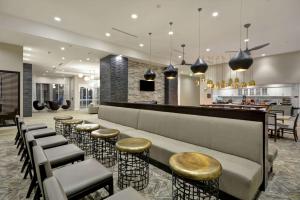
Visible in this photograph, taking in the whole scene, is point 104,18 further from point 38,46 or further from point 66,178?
point 66,178

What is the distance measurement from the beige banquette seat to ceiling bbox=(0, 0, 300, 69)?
315 cm

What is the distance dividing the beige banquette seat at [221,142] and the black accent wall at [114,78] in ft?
14.5

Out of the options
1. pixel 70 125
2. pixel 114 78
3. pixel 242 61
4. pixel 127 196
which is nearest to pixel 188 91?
pixel 114 78

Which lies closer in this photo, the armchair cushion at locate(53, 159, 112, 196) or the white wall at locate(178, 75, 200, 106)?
the armchair cushion at locate(53, 159, 112, 196)

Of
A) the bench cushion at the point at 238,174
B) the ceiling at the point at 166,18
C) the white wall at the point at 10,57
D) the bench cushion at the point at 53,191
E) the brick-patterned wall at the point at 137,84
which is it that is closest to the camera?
the bench cushion at the point at 53,191

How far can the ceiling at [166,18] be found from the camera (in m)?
4.20

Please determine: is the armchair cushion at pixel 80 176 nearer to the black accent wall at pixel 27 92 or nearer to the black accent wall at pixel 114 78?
the black accent wall at pixel 114 78

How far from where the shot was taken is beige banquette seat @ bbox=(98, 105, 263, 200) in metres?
1.76

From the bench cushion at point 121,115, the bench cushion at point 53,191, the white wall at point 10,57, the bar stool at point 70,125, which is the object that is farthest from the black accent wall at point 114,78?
the bench cushion at point 53,191

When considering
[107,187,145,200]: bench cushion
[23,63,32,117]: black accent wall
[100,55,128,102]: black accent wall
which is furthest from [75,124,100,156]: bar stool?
[23,63,32,117]: black accent wall

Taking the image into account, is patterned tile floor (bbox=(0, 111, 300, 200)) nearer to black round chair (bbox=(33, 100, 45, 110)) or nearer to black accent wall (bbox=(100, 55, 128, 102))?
black accent wall (bbox=(100, 55, 128, 102))

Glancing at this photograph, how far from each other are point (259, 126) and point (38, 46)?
8021mm

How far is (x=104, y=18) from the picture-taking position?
500cm

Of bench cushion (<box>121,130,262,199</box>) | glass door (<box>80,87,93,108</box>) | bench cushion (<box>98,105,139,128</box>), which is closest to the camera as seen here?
bench cushion (<box>121,130,262,199</box>)
